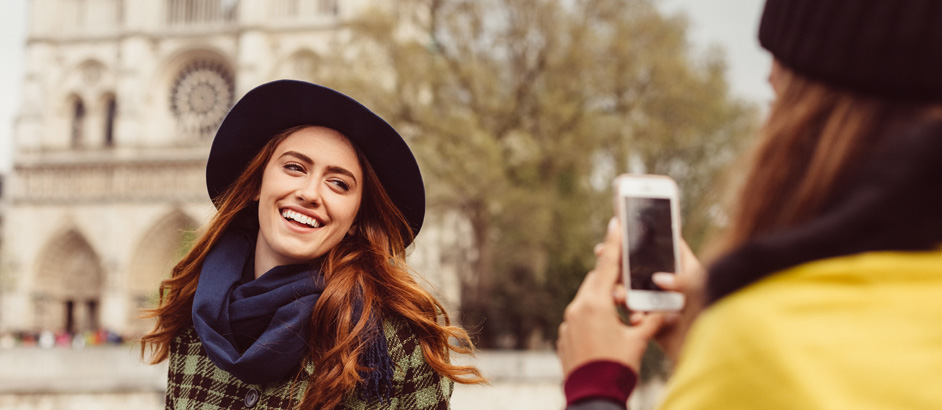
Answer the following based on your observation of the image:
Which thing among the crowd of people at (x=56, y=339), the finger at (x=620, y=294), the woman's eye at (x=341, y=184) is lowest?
the crowd of people at (x=56, y=339)

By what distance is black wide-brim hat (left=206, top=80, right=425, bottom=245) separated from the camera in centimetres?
200

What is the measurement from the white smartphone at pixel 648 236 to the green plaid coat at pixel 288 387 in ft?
3.21

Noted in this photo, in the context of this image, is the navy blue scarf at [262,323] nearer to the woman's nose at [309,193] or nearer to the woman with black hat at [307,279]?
the woman with black hat at [307,279]

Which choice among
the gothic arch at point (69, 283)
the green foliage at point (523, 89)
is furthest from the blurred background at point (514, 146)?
the gothic arch at point (69, 283)

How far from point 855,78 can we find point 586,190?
17.2 m

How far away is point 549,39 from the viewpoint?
47.0ft

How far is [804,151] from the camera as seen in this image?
77cm

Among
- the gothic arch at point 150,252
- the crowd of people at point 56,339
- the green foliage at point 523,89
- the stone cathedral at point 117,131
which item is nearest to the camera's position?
the green foliage at point 523,89

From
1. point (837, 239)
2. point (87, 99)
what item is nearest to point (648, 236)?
point (837, 239)

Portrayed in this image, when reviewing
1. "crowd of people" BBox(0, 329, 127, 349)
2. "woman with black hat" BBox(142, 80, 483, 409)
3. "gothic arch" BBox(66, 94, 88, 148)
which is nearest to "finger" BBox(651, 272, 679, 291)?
"woman with black hat" BBox(142, 80, 483, 409)

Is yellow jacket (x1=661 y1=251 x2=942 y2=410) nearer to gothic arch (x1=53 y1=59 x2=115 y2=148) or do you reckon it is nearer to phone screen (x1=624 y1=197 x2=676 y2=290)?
phone screen (x1=624 y1=197 x2=676 y2=290)

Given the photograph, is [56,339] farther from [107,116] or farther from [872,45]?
[872,45]

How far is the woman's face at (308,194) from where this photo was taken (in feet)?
6.53

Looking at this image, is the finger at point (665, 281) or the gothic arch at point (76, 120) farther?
the gothic arch at point (76, 120)
